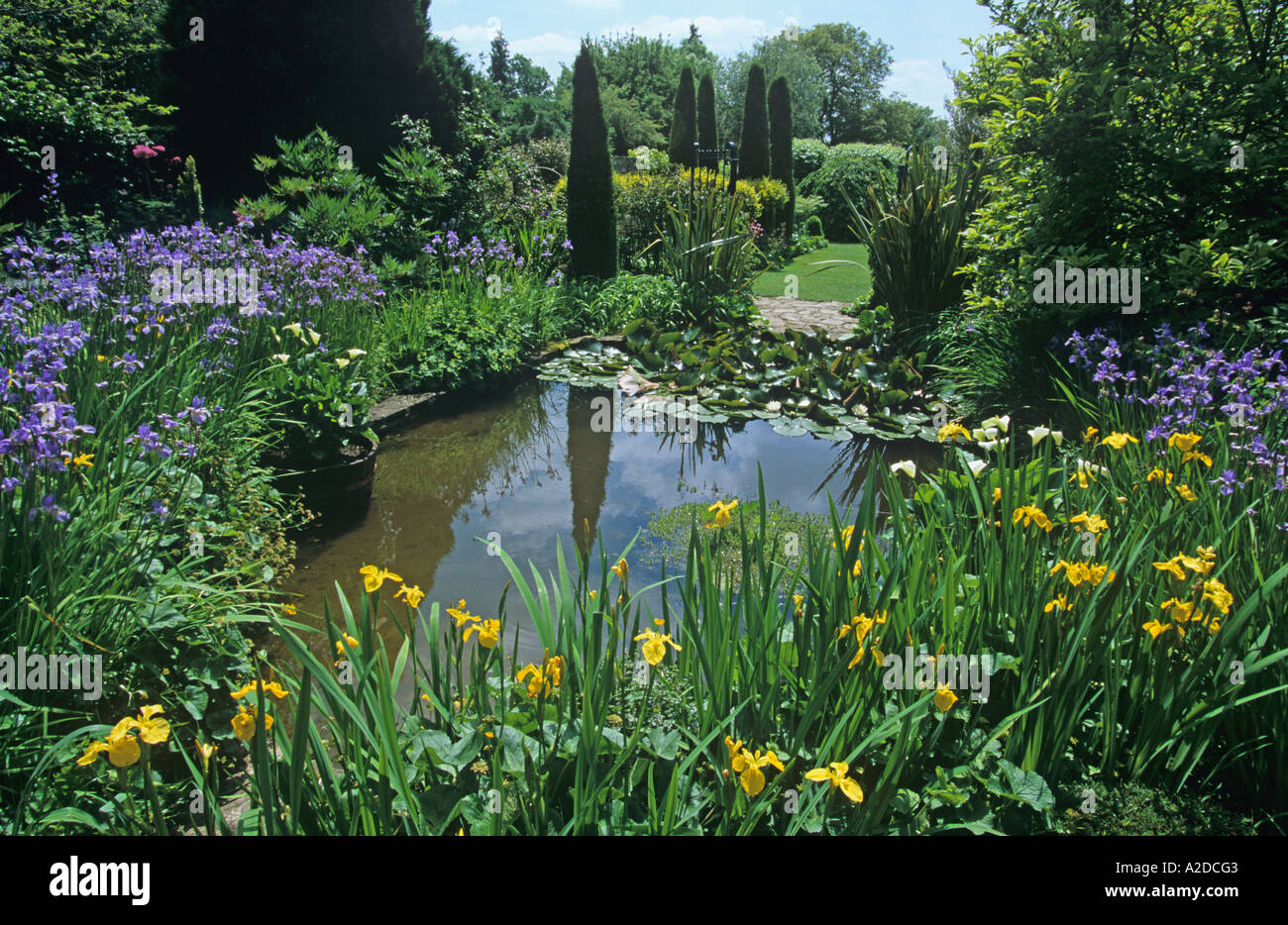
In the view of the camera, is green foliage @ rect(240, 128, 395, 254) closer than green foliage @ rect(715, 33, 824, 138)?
Yes

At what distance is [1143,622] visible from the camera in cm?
205

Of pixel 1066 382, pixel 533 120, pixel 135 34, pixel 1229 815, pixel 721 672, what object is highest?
pixel 533 120

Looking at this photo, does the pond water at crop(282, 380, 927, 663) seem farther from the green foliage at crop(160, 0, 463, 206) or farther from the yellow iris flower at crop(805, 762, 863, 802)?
the green foliage at crop(160, 0, 463, 206)

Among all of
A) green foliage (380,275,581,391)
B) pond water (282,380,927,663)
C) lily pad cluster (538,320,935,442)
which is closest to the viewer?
pond water (282,380,927,663)

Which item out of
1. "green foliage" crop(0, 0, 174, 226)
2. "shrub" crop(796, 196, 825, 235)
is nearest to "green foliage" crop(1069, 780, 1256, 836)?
"green foliage" crop(0, 0, 174, 226)

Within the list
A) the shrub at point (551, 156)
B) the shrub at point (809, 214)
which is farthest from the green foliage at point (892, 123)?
the shrub at point (551, 156)

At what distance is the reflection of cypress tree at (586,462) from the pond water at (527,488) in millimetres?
14

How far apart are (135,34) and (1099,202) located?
13060 mm

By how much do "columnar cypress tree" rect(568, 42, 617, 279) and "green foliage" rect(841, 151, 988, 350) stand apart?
3.69 metres

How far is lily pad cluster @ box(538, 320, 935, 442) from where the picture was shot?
21.9 ft

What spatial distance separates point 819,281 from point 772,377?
22.1ft

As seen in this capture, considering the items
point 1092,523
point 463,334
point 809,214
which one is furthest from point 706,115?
point 1092,523
